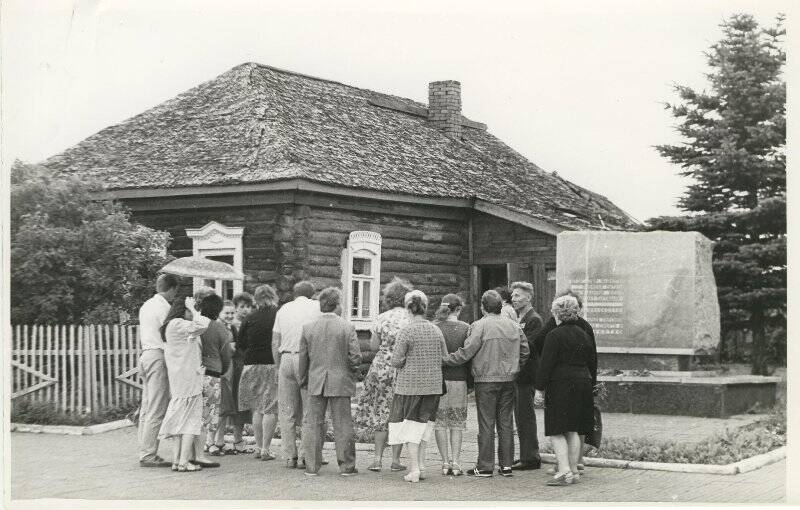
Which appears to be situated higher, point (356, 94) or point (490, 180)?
point (356, 94)

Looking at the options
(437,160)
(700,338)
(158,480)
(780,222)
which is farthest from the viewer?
(437,160)

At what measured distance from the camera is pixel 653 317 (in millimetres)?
14164

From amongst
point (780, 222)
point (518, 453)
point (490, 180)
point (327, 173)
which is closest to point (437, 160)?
point (490, 180)

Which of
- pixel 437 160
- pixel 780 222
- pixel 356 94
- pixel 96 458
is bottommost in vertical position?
pixel 96 458

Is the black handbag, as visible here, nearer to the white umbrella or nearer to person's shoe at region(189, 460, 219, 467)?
person's shoe at region(189, 460, 219, 467)

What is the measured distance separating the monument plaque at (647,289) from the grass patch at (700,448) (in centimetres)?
275

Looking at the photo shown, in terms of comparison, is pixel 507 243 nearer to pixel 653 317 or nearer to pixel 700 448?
pixel 653 317

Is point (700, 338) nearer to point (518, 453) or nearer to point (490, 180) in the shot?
point (518, 453)

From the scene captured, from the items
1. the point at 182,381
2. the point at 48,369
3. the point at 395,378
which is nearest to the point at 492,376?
the point at 395,378

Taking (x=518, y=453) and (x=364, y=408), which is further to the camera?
(x=518, y=453)

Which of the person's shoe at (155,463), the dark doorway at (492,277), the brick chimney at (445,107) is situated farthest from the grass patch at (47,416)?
the brick chimney at (445,107)

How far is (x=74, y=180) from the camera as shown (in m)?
14.6

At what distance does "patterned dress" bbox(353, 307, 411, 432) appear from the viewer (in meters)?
9.87

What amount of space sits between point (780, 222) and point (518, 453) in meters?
7.58
